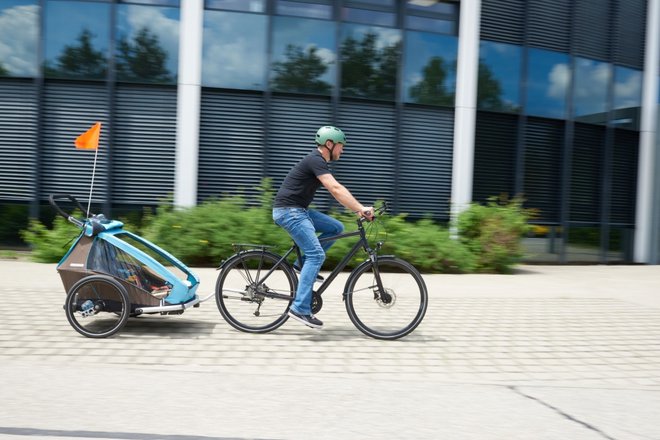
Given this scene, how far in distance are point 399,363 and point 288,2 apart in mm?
9018

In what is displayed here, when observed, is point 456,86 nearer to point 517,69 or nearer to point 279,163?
point 517,69

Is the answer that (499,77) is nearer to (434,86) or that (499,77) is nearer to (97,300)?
(434,86)

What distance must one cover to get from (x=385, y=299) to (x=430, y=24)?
8.71m

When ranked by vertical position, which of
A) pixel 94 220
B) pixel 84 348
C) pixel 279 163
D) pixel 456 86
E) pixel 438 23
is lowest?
pixel 84 348

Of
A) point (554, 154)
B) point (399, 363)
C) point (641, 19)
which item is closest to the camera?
point (399, 363)

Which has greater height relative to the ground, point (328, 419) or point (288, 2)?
point (288, 2)

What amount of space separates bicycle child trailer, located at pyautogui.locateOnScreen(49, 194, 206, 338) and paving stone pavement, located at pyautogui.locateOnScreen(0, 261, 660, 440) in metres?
0.25

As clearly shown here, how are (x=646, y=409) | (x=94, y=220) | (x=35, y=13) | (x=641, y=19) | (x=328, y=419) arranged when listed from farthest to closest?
(x=641, y=19) → (x=35, y=13) → (x=94, y=220) → (x=646, y=409) → (x=328, y=419)

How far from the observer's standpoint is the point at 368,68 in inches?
495

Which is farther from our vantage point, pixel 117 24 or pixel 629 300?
pixel 117 24

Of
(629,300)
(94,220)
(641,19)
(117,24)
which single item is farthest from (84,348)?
(641,19)

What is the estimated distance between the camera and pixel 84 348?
17.1ft

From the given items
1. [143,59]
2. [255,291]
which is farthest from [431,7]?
[255,291]

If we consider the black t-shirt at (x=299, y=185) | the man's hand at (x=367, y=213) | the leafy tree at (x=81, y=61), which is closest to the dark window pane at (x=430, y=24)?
the leafy tree at (x=81, y=61)
